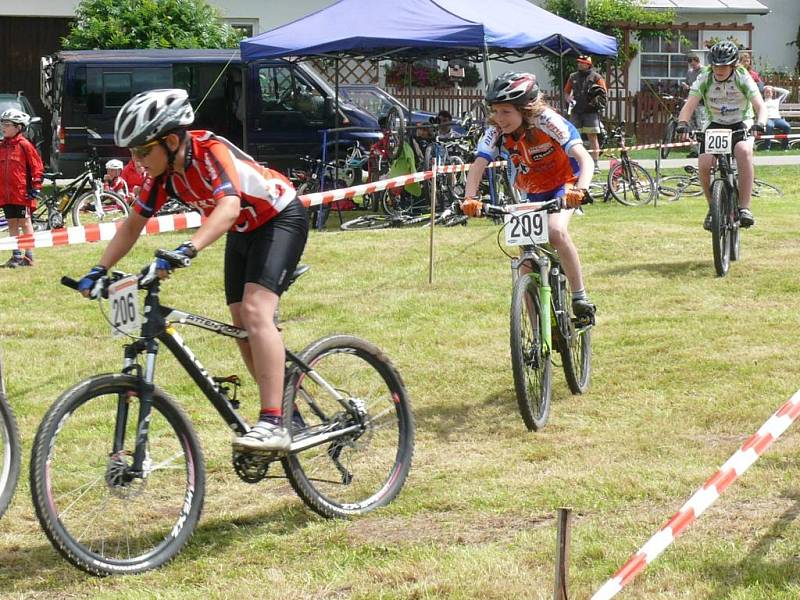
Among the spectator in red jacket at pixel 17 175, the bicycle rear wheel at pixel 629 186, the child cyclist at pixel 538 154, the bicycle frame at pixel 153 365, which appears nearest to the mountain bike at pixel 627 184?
the bicycle rear wheel at pixel 629 186

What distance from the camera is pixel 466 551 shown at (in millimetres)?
5156

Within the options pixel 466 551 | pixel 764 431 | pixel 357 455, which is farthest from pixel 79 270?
pixel 764 431

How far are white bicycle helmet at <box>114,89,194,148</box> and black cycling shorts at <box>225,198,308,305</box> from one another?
0.59 metres

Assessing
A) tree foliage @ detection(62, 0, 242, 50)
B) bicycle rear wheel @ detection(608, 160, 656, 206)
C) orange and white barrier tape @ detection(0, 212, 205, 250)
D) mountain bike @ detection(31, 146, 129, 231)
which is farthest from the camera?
tree foliage @ detection(62, 0, 242, 50)

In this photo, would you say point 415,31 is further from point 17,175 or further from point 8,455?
point 8,455

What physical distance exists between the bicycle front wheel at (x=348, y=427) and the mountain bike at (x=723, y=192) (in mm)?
6131

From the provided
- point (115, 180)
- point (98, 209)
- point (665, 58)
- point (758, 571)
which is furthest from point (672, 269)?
point (665, 58)

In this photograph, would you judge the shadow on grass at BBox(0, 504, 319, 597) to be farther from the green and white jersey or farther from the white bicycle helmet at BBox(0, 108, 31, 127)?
the white bicycle helmet at BBox(0, 108, 31, 127)

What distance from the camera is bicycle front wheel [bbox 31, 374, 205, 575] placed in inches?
190

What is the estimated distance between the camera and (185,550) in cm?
534

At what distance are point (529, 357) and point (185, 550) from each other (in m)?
2.40

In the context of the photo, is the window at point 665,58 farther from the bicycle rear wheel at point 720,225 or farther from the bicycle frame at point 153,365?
the bicycle frame at point 153,365

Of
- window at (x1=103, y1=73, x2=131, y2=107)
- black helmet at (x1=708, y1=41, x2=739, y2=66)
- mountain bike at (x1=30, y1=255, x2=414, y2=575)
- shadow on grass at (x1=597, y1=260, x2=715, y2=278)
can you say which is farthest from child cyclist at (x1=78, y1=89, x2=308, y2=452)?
window at (x1=103, y1=73, x2=131, y2=107)

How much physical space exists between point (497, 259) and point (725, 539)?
8.36m
